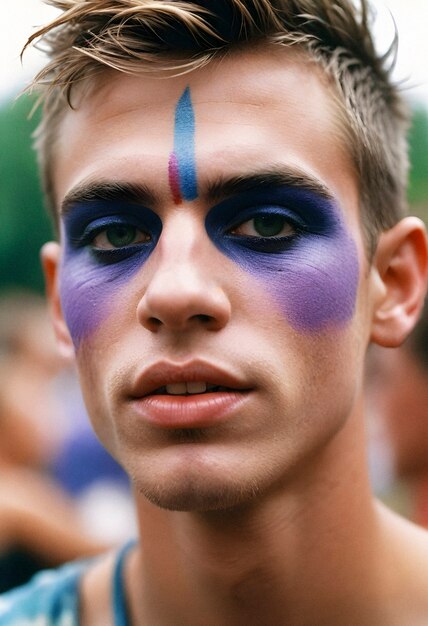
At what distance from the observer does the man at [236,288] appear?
224 centimetres

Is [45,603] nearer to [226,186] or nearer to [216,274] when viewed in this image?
[216,274]

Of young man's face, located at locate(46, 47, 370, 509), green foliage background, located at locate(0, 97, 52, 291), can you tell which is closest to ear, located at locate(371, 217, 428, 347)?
young man's face, located at locate(46, 47, 370, 509)

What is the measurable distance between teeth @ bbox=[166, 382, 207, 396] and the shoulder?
1.00 meters

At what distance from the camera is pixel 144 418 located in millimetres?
2281

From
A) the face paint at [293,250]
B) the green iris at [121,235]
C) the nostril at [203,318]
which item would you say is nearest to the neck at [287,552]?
the face paint at [293,250]

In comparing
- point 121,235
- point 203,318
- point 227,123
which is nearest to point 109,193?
point 121,235

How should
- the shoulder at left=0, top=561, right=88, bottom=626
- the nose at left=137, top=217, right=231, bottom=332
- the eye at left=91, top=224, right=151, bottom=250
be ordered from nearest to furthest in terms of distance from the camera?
the nose at left=137, top=217, right=231, bottom=332
the eye at left=91, top=224, right=151, bottom=250
the shoulder at left=0, top=561, right=88, bottom=626

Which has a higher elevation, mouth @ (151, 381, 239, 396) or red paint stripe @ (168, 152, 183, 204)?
red paint stripe @ (168, 152, 183, 204)

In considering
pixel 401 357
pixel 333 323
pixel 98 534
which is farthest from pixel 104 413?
pixel 401 357

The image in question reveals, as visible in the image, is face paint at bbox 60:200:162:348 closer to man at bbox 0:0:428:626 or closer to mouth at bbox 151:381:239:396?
man at bbox 0:0:428:626

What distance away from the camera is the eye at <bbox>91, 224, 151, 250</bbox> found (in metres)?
2.44

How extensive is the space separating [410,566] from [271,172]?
1.24m

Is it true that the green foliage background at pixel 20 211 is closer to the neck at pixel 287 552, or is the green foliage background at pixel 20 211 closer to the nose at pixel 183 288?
the neck at pixel 287 552

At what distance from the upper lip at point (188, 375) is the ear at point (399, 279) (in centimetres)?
63
